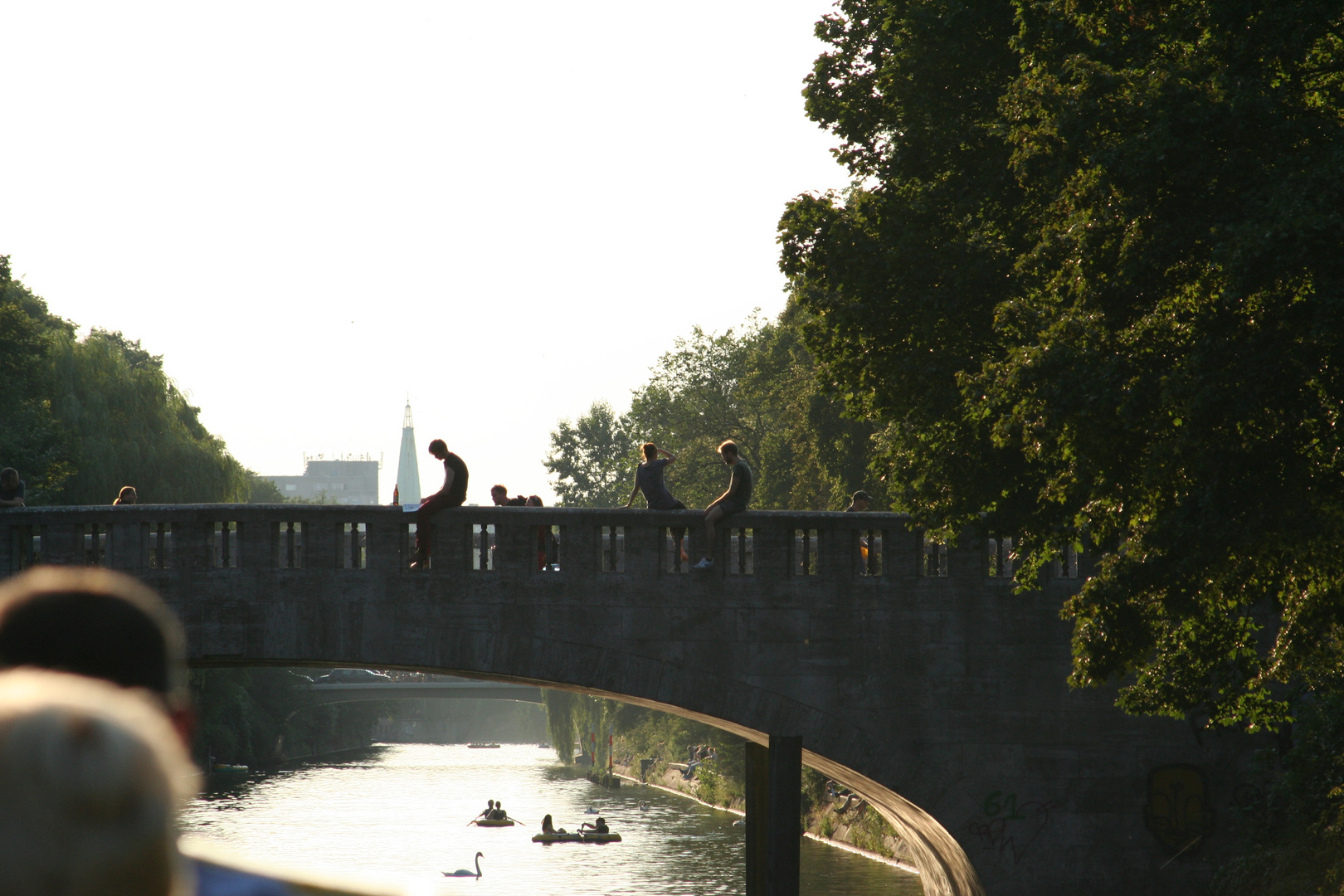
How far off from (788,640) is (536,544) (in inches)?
119

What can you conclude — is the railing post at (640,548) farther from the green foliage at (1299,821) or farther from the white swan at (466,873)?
the white swan at (466,873)

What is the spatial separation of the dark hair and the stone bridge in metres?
14.5

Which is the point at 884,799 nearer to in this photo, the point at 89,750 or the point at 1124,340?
the point at 1124,340

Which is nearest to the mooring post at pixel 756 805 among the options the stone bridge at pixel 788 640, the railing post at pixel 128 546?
the stone bridge at pixel 788 640

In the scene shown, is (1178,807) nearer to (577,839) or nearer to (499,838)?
(577,839)

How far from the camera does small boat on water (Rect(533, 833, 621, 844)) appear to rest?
37906mm

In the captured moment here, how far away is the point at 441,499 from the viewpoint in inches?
619

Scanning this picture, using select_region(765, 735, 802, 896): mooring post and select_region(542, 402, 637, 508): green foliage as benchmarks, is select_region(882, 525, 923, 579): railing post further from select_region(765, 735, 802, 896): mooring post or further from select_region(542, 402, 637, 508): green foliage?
select_region(542, 402, 637, 508): green foliage

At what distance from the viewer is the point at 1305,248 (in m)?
9.48

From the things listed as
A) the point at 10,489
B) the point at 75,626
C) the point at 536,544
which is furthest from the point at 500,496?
the point at 75,626

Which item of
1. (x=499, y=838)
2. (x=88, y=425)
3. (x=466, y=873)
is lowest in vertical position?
(x=499, y=838)

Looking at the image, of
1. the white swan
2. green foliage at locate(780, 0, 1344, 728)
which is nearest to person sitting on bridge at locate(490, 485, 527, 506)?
green foliage at locate(780, 0, 1344, 728)

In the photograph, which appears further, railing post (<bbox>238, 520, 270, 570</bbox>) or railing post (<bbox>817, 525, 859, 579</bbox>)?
railing post (<bbox>238, 520, 270, 570</bbox>)

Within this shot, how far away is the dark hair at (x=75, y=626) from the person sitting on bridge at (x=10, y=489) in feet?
56.2
